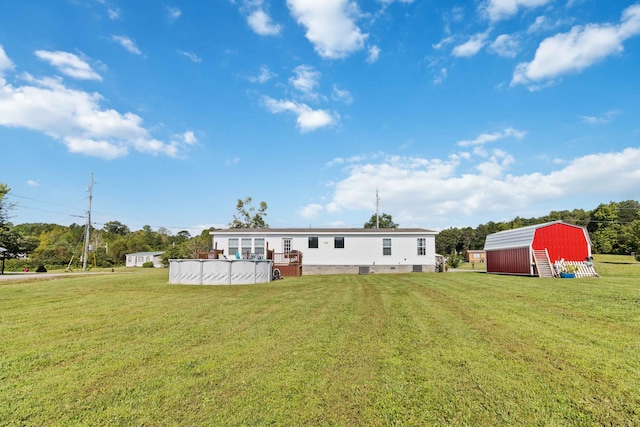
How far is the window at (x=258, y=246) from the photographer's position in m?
25.8

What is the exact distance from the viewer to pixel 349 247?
1052 inches

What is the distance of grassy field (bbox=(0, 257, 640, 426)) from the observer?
10.6 feet

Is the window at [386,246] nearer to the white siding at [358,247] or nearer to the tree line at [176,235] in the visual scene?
the white siding at [358,247]

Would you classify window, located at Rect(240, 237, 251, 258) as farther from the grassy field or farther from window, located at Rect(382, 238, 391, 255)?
the grassy field

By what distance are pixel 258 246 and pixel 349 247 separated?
294 inches

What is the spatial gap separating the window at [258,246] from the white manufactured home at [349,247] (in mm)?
81

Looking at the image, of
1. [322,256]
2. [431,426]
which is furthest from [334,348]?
[322,256]

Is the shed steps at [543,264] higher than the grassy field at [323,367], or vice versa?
the shed steps at [543,264]

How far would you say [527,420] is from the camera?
307 centimetres

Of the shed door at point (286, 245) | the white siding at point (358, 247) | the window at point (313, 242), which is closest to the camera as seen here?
the shed door at point (286, 245)

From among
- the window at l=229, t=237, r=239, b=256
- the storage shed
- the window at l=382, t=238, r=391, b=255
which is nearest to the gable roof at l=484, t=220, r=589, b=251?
the storage shed

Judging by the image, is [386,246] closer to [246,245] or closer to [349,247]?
[349,247]

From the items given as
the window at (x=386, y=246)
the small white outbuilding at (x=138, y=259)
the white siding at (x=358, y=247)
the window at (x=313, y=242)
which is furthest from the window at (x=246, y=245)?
the small white outbuilding at (x=138, y=259)

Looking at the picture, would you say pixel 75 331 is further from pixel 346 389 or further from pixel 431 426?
pixel 431 426
